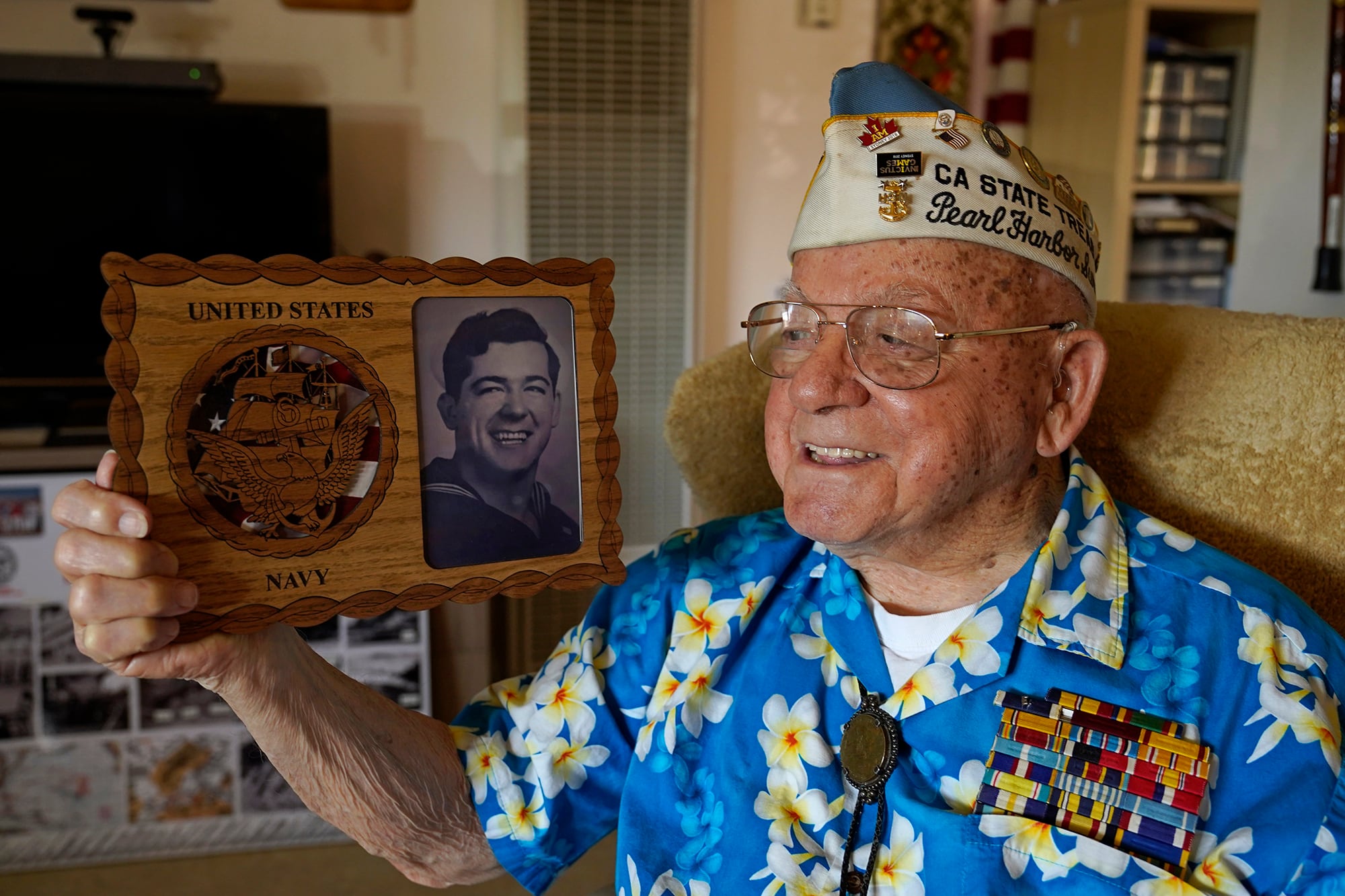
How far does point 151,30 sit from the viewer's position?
2773mm

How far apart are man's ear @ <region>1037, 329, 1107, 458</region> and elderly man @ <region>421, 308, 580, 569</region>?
0.50 meters

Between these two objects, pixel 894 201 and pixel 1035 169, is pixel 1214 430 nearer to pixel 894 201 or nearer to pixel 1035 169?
pixel 1035 169

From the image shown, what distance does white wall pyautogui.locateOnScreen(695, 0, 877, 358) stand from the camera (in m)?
3.10

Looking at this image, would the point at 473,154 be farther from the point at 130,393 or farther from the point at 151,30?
the point at 130,393

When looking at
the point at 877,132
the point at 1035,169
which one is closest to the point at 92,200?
the point at 877,132

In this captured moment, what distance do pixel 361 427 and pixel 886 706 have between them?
555 millimetres

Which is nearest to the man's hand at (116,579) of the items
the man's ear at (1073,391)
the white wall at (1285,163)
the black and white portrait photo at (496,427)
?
the black and white portrait photo at (496,427)

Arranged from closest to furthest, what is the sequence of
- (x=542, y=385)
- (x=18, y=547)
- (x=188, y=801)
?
(x=542, y=385) → (x=18, y=547) → (x=188, y=801)

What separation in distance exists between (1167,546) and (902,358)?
34 centimetres

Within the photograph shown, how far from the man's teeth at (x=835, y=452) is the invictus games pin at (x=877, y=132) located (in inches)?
11.8

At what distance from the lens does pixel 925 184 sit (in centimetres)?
99

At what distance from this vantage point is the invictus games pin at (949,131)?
3.31ft

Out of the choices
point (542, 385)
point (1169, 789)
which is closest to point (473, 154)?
point (542, 385)

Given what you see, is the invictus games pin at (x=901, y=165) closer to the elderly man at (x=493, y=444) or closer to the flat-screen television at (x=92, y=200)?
the elderly man at (x=493, y=444)
